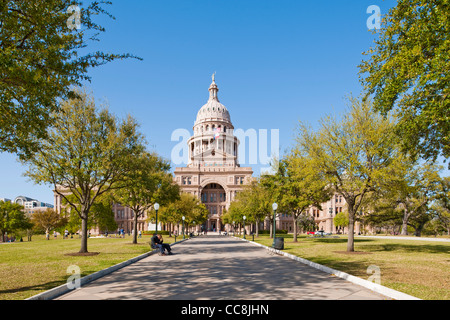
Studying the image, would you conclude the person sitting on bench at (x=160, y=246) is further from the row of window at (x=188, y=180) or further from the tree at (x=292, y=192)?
the row of window at (x=188, y=180)

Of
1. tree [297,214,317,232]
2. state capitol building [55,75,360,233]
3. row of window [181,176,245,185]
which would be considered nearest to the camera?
tree [297,214,317,232]

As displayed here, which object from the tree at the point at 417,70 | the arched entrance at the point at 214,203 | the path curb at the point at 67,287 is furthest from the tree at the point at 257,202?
the arched entrance at the point at 214,203

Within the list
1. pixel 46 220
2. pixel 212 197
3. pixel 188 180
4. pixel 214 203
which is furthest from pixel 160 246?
pixel 212 197

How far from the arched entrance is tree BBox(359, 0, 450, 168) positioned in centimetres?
10097

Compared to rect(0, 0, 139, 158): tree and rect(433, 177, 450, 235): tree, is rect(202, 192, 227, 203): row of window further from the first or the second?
rect(0, 0, 139, 158): tree

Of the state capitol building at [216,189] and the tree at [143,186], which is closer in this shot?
the tree at [143,186]

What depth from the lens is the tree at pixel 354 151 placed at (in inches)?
834

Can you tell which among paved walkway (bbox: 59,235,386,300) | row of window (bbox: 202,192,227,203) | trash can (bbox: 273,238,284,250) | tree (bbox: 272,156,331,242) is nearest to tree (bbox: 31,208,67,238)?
row of window (bbox: 202,192,227,203)

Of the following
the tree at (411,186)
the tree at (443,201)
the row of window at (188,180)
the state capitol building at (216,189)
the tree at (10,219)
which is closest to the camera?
the tree at (411,186)

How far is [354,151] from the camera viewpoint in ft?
71.3

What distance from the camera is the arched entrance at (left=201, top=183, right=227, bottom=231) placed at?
116562 mm

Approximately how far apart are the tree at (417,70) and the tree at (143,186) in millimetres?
16032
